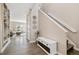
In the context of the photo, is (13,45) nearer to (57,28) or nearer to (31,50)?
(31,50)

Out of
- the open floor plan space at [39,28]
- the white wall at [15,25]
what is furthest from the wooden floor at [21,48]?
the white wall at [15,25]

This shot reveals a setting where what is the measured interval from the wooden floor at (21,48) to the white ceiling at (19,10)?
1.09 ft

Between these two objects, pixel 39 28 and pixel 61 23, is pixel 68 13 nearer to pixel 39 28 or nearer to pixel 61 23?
pixel 61 23

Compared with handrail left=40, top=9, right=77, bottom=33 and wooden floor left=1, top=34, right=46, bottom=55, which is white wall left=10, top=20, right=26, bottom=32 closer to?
wooden floor left=1, top=34, right=46, bottom=55

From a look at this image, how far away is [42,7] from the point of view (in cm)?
208

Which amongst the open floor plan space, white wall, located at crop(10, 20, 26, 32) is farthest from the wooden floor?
white wall, located at crop(10, 20, 26, 32)

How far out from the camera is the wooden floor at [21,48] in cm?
201

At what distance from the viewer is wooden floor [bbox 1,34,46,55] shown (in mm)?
2006

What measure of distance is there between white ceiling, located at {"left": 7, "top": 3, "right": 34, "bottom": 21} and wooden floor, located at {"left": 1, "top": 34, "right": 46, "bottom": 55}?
33 cm

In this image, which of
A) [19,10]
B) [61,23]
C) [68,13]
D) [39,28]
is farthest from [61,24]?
[19,10]

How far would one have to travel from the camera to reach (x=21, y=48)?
6.63ft

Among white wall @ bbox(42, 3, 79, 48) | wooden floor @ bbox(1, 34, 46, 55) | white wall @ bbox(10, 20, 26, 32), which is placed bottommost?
wooden floor @ bbox(1, 34, 46, 55)

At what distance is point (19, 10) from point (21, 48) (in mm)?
660
